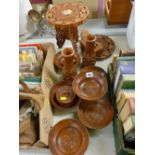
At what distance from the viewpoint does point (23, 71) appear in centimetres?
162

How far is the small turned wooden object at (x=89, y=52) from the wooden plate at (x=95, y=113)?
357 mm

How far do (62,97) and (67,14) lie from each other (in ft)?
2.02

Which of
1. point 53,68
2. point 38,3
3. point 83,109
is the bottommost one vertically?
point 83,109

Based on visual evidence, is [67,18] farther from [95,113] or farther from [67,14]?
[95,113]

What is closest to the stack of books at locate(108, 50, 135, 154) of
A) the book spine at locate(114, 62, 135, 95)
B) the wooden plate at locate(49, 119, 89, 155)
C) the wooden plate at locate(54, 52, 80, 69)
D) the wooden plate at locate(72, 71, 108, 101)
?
the book spine at locate(114, 62, 135, 95)

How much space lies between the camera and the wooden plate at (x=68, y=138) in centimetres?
132

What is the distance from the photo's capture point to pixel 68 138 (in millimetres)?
1381

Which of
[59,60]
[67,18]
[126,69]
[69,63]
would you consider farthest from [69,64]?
[126,69]

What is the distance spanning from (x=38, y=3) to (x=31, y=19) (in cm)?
24

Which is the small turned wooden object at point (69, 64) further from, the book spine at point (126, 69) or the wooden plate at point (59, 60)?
the book spine at point (126, 69)

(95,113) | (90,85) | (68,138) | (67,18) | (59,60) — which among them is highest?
(67,18)
